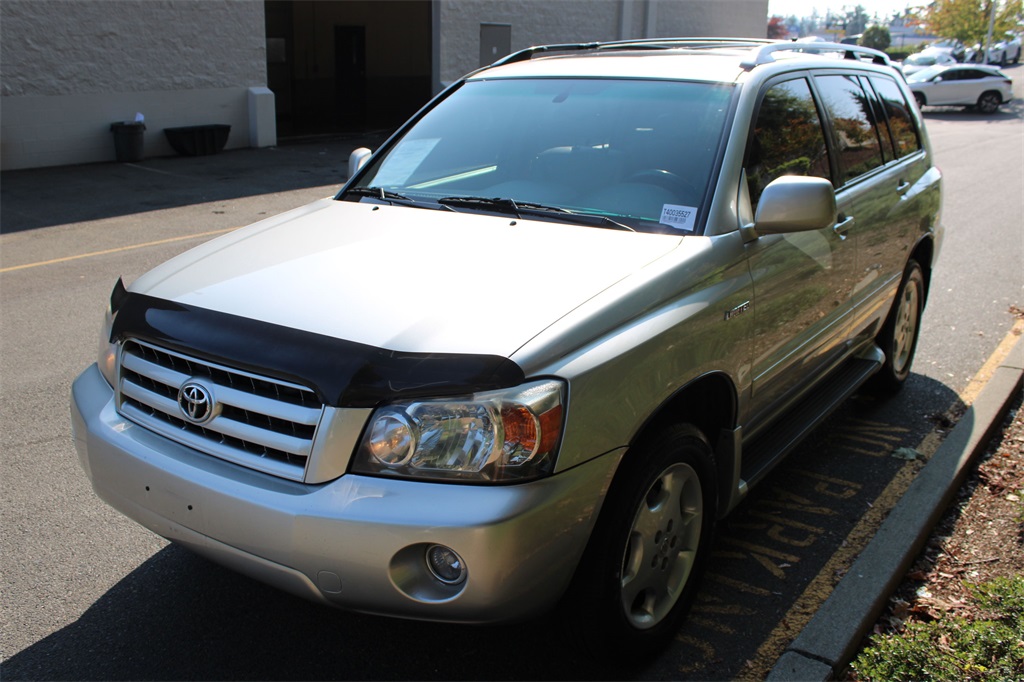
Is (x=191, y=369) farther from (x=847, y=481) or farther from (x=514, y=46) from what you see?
(x=514, y=46)

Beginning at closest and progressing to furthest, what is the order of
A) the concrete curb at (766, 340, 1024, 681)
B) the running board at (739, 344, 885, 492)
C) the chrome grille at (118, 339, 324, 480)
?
the chrome grille at (118, 339, 324, 480), the concrete curb at (766, 340, 1024, 681), the running board at (739, 344, 885, 492)

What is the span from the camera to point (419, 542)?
2523 mm

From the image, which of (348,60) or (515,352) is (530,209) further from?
(348,60)

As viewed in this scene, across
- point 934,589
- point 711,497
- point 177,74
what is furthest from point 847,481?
point 177,74

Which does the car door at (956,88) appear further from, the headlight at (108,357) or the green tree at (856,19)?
the green tree at (856,19)

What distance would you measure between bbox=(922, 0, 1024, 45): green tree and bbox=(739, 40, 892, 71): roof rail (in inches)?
1891

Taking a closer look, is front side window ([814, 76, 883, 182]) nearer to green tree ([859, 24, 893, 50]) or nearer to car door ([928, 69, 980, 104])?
car door ([928, 69, 980, 104])

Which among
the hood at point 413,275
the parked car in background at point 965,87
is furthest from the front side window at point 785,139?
the parked car in background at point 965,87

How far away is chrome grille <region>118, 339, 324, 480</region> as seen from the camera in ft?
8.79

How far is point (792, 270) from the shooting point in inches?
152

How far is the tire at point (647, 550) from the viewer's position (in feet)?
9.33

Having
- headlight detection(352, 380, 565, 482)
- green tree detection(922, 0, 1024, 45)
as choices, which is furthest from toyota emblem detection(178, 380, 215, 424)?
green tree detection(922, 0, 1024, 45)

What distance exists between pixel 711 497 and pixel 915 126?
3647 millimetres

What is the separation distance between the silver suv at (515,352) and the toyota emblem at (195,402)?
0.7 inches
